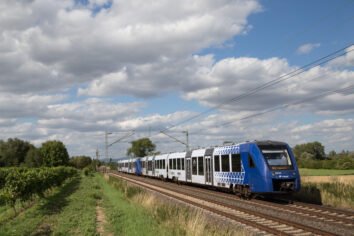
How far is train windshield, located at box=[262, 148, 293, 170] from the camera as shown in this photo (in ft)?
54.4

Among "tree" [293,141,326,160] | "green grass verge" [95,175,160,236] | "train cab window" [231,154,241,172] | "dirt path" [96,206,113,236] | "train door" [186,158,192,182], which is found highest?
"tree" [293,141,326,160]

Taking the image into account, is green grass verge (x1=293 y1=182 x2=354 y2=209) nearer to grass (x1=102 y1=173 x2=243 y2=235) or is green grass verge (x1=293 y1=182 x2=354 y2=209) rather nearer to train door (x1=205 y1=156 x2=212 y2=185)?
train door (x1=205 y1=156 x2=212 y2=185)

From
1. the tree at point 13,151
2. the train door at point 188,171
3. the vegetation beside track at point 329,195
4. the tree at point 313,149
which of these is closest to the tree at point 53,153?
the tree at point 13,151

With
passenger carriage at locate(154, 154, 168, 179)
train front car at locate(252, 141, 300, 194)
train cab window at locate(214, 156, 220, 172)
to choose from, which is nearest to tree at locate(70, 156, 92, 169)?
passenger carriage at locate(154, 154, 168, 179)

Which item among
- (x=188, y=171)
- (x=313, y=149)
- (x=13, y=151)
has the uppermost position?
(x=13, y=151)

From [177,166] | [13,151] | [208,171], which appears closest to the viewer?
[208,171]

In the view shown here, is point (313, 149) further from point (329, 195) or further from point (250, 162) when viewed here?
point (250, 162)

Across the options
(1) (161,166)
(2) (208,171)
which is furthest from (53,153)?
(2) (208,171)

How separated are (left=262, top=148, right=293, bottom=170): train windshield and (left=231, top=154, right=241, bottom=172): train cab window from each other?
83.8 inches

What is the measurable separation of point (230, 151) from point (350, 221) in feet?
30.8

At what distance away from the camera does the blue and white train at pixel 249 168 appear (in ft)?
53.6

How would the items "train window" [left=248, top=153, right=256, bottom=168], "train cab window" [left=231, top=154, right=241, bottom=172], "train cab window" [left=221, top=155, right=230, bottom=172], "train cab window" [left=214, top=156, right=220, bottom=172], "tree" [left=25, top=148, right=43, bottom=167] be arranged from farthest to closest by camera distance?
"tree" [left=25, top=148, right=43, bottom=167], "train cab window" [left=214, top=156, right=220, bottom=172], "train cab window" [left=221, top=155, right=230, bottom=172], "train cab window" [left=231, top=154, right=241, bottom=172], "train window" [left=248, top=153, right=256, bottom=168]

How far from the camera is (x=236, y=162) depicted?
62.5 feet

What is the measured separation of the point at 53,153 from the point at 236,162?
3542 inches
